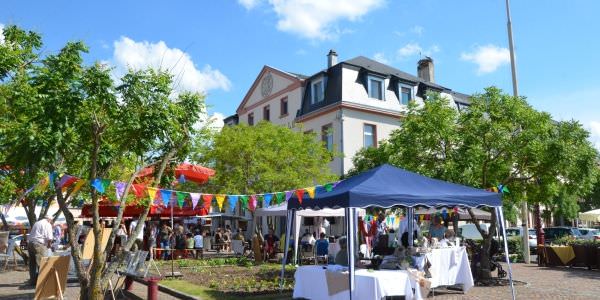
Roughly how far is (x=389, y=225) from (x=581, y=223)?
30905mm

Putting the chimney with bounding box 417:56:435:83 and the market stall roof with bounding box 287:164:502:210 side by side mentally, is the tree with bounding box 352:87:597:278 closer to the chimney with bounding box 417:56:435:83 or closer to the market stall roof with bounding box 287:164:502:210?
the market stall roof with bounding box 287:164:502:210

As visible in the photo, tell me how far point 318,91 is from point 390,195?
23273 mm

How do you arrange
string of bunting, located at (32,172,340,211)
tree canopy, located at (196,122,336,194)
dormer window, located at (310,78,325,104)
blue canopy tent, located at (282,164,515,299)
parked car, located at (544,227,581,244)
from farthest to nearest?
dormer window, located at (310,78,325,104)
parked car, located at (544,227,581,244)
tree canopy, located at (196,122,336,194)
blue canopy tent, located at (282,164,515,299)
string of bunting, located at (32,172,340,211)

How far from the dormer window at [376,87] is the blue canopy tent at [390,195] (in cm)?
2114

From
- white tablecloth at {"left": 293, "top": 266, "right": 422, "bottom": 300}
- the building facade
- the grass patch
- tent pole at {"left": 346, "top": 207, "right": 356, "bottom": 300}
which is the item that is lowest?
the grass patch

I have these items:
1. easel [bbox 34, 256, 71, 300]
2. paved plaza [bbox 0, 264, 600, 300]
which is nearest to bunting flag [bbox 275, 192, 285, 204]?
paved plaza [bbox 0, 264, 600, 300]

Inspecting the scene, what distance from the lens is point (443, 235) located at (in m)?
14.8

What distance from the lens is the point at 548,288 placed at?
1198 centimetres

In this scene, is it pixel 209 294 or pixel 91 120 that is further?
pixel 209 294

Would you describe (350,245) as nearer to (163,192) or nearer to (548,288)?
(163,192)

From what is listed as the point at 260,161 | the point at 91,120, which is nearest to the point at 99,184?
the point at 91,120

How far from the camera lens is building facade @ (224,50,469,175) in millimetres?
29984

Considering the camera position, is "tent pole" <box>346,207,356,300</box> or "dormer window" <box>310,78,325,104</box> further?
"dormer window" <box>310,78,325,104</box>

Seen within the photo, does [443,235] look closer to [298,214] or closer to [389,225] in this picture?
[298,214]
